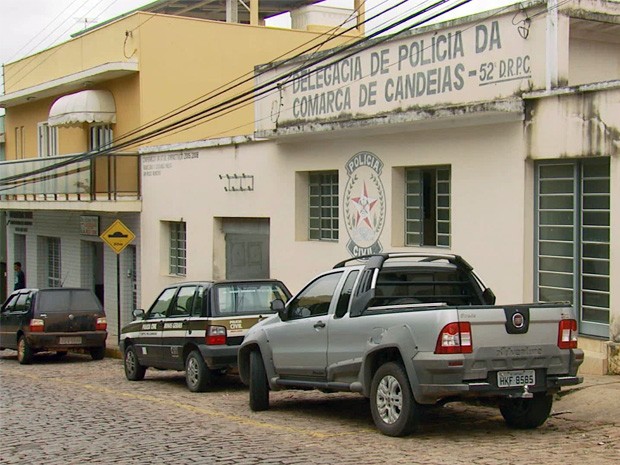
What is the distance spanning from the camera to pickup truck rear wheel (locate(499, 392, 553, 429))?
10.3 meters

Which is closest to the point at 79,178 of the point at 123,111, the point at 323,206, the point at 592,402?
the point at 123,111

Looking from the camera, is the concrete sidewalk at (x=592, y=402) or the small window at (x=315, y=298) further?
the small window at (x=315, y=298)

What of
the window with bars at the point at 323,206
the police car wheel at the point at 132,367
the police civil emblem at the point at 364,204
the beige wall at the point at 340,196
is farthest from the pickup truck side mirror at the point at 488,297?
the window with bars at the point at 323,206

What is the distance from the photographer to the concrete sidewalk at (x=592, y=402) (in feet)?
35.8

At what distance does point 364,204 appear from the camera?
58.9ft

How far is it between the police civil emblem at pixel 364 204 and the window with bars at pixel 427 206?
48 centimetres

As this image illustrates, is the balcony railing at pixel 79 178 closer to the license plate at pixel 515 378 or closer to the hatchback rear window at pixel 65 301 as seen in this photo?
the hatchback rear window at pixel 65 301

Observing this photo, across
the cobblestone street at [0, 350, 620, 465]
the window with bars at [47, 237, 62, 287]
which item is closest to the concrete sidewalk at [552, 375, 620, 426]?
the cobblestone street at [0, 350, 620, 465]

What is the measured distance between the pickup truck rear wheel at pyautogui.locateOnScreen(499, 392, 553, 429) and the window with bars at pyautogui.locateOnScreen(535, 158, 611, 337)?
3.65 m

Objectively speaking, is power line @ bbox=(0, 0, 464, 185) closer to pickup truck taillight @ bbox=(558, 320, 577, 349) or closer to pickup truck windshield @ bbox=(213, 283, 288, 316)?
pickup truck windshield @ bbox=(213, 283, 288, 316)

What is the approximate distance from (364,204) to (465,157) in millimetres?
2724

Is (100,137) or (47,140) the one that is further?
(47,140)

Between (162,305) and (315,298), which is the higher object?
(315,298)

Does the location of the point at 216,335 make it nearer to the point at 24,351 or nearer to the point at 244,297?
the point at 244,297
